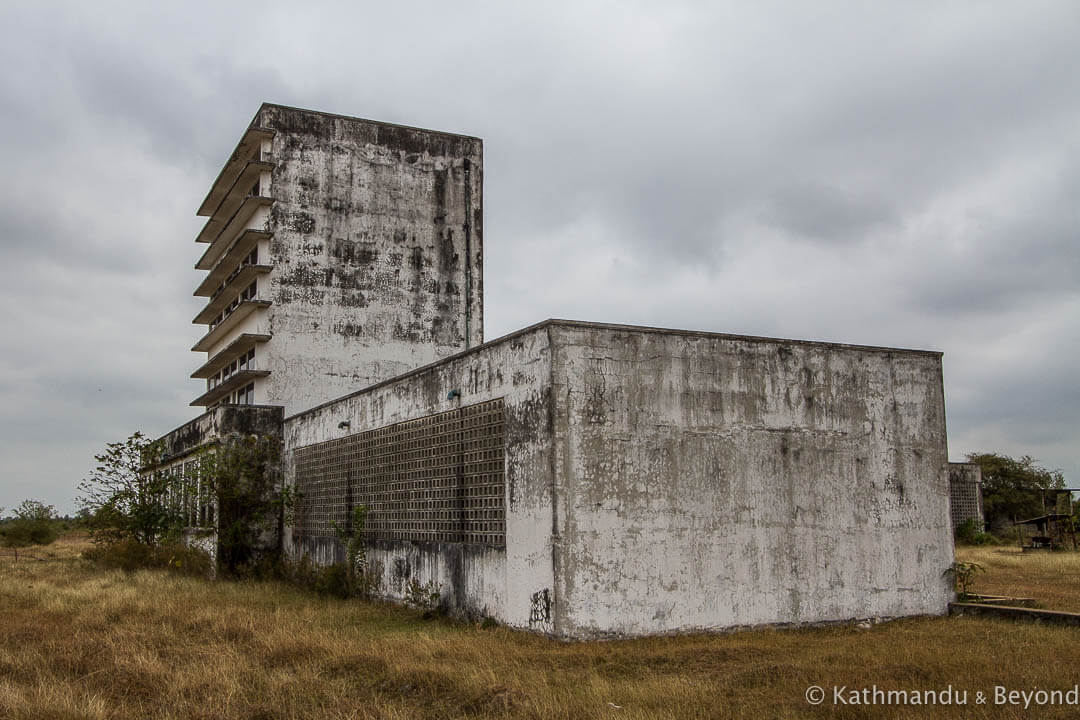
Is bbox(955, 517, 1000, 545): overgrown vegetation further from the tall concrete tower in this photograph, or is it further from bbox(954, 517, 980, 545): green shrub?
the tall concrete tower

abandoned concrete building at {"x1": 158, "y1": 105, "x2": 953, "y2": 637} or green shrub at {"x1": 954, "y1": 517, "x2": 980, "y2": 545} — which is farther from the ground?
abandoned concrete building at {"x1": 158, "y1": 105, "x2": 953, "y2": 637}

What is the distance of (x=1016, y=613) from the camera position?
41.0ft

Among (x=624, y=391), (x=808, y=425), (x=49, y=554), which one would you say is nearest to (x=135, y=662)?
(x=624, y=391)

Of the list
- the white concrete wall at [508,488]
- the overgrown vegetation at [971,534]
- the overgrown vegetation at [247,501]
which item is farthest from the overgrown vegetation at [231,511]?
the overgrown vegetation at [971,534]

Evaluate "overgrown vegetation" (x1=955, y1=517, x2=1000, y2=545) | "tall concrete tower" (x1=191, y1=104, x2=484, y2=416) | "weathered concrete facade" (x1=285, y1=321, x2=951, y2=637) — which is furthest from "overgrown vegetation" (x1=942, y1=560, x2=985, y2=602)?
"overgrown vegetation" (x1=955, y1=517, x2=1000, y2=545)

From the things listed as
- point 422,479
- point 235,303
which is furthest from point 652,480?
point 235,303

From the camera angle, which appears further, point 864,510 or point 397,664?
point 864,510

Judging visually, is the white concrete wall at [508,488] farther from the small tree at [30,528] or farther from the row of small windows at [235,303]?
the small tree at [30,528]

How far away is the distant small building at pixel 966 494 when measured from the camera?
35219 mm

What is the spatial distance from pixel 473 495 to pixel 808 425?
4.67 meters

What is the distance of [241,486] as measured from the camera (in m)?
20.7

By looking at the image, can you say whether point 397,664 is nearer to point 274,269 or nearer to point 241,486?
point 241,486

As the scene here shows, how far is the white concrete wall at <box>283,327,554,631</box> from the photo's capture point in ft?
37.2

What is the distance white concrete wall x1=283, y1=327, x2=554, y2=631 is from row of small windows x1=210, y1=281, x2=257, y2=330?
568 inches
